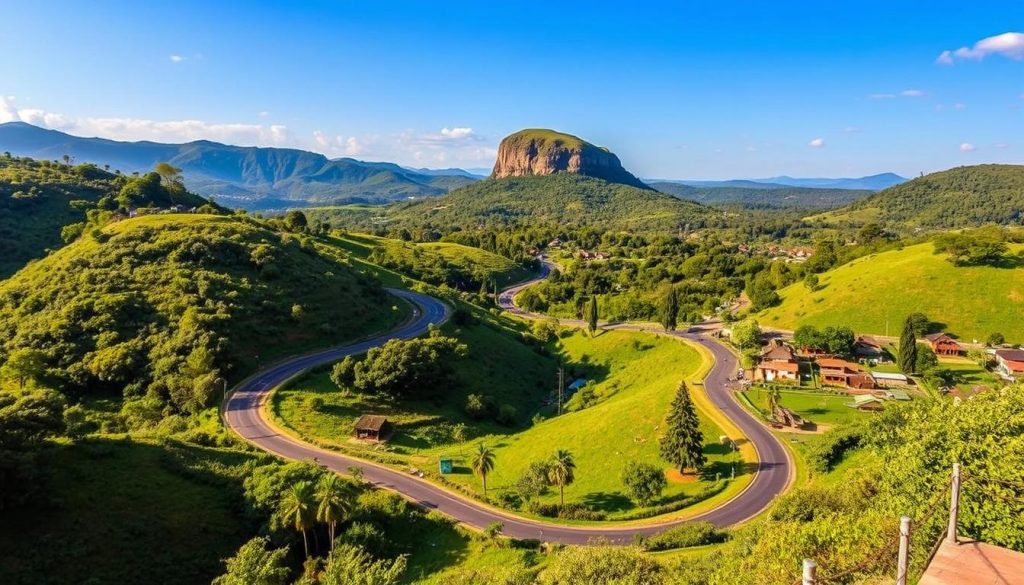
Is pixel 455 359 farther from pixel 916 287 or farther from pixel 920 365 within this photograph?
pixel 916 287

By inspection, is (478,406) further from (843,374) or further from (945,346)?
(945,346)

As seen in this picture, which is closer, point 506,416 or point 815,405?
point 815,405

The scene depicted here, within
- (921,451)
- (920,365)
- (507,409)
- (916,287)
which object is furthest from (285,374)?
(916,287)

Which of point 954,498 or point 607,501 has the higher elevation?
point 954,498

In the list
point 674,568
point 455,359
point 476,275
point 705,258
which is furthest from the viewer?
point 476,275

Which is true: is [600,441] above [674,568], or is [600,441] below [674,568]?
below

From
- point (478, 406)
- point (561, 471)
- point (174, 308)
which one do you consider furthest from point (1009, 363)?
point (174, 308)

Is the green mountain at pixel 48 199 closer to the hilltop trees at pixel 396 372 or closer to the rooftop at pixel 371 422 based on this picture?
the hilltop trees at pixel 396 372
